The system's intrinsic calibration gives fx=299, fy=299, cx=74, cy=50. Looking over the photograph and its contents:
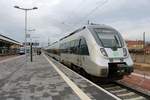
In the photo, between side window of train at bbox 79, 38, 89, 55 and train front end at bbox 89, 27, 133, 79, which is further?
side window of train at bbox 79, 38, 89, 55

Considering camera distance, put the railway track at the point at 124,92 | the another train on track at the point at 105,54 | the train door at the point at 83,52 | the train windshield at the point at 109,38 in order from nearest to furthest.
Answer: the railway track at the point at 124,92, the another train on track at the point at 105,54, the train windshield at the point at 109,38, the train door at the point at 83,52

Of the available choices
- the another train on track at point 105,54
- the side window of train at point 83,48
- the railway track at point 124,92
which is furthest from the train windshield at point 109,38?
the railway track at point 124,92

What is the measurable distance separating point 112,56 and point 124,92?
2.22 metres

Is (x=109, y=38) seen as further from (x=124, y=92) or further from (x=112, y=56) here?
(x=124, y=92)

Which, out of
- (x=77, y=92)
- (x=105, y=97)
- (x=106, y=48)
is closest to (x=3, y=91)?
(x=77, y=92)

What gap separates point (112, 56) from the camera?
601 inches

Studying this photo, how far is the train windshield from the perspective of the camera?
16062mm

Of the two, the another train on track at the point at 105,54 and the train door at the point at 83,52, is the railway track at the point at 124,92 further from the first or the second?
the train door at the point at 83,52

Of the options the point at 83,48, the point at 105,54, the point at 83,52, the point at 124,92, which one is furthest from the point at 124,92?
the point at 83,48

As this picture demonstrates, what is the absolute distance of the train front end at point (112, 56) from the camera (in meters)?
14.9

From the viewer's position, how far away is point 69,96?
387 inches

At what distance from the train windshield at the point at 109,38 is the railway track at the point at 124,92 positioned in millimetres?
2129

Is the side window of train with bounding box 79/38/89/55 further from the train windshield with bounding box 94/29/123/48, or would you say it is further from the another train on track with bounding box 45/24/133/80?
the train windshield with bounding box 94/29/123/48

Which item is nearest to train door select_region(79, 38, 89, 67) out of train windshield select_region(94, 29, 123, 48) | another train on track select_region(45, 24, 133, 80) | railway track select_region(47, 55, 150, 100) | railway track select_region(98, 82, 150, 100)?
another train on track select_region(45, 24, 133, 80)
